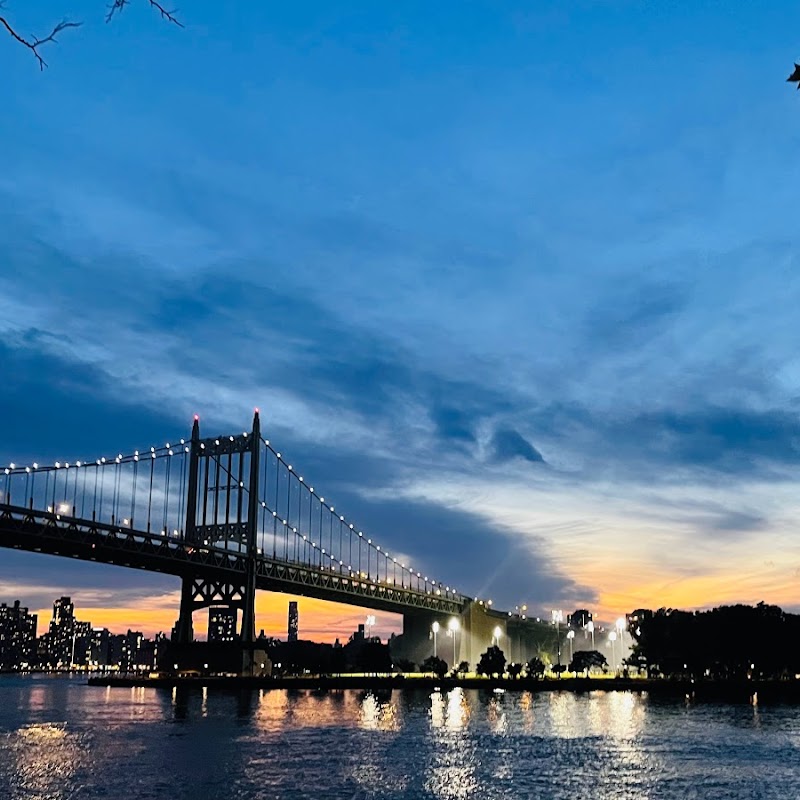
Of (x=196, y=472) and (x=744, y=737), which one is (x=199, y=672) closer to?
(x=196, y=472)

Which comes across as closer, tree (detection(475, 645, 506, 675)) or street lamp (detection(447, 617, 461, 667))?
tree (detection(475, 645, 506, 675))

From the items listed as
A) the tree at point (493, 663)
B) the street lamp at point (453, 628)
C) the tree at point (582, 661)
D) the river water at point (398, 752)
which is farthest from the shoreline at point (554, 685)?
the river water at point (398, 752)

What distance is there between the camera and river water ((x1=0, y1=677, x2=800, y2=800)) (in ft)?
118

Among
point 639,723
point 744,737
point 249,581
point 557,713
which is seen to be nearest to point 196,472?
point 249,581

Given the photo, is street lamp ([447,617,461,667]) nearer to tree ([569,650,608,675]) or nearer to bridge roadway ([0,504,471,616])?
bridge roadway ([0,504,471,616])

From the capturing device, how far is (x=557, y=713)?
232 ft

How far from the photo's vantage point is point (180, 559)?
92750 mm

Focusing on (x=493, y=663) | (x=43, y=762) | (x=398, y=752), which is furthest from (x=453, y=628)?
(x=43, y=762)

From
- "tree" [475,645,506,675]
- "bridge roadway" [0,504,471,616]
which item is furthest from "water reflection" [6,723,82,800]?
"tree" [475,645,506,675]

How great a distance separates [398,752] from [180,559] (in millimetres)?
50109

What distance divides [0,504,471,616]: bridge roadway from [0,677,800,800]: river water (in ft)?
41.1

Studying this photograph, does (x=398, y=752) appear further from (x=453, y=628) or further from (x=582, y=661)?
(x=453, y=628)

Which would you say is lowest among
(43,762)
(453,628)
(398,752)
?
(43,762)

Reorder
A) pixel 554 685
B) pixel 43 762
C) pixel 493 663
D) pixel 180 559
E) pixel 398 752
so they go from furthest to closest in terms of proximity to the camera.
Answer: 1. pixel 493 663
2. pixel 554 685
3. pixel 180 559
4. pixel 398 752
5. pixel 43 762
